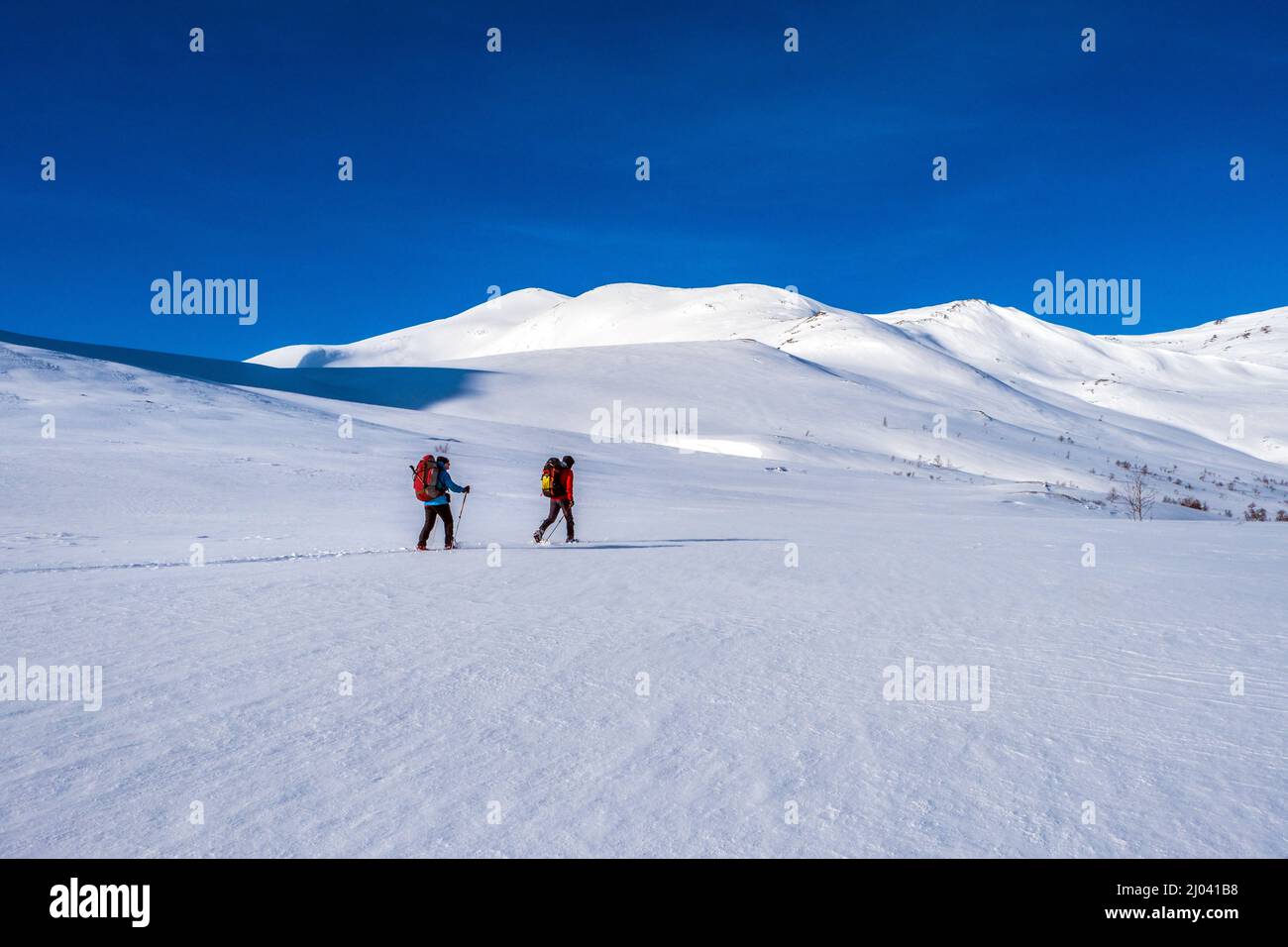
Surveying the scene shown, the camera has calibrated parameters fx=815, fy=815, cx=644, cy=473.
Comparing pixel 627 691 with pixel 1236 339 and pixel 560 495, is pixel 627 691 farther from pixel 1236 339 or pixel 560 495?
pixel 1236 339

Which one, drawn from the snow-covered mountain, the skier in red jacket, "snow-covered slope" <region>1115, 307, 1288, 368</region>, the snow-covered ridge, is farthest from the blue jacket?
"snow-covered slope" <region>1115, 307, 1288, 368</region>

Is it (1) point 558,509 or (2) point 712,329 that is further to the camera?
(2) point 712,329

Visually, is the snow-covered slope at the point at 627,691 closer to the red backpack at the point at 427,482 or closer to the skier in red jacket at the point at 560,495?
the skier in red jacket at the point at 560,495

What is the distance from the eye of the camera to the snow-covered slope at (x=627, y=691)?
3.13m

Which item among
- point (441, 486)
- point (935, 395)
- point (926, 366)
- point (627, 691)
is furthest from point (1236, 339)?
point (627, 691)

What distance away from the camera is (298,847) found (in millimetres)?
2920

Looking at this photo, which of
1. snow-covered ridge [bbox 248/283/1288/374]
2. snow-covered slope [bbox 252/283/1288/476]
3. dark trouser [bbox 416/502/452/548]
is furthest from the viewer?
snow-covered ridge [bbox 248/283/1288/374]

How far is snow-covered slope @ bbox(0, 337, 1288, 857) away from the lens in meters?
3.13

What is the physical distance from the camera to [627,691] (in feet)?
15.8

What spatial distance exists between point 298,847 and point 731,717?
7.41ft

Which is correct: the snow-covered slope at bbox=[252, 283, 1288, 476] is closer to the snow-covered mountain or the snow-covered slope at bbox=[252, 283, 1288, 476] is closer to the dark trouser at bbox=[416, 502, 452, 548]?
the snow-covered mountain
